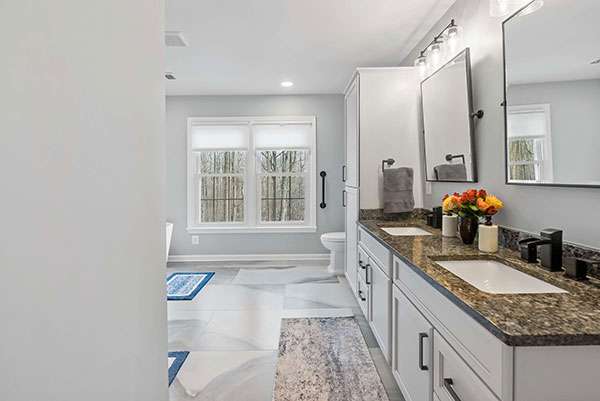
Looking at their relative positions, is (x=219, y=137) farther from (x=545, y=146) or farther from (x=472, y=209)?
(x=545, y=146)

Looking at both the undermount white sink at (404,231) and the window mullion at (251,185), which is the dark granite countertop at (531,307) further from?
the window mullion at (251,185)

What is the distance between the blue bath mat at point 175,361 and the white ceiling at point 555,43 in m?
2.56

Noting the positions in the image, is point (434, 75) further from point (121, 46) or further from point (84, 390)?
point (84, 390)

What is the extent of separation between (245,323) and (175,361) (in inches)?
29.9

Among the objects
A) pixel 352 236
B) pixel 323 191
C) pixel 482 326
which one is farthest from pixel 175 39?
pixel 482 326

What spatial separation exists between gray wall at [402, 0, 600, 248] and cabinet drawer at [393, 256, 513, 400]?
26.3 inches

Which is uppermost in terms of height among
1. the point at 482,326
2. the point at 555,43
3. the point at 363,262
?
the point at 555,43

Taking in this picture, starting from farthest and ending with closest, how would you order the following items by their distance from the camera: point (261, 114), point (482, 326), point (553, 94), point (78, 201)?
point (261, 114)
point (553, 94)
point (482, 326)
point (78, 201)

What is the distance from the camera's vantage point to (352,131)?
3.76 m

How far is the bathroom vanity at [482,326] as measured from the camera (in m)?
0.91

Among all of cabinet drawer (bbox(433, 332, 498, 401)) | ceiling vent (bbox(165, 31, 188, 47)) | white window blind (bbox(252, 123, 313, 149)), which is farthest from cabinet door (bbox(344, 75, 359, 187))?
cabinet drawer (bbox(433, 332, 498, 401))

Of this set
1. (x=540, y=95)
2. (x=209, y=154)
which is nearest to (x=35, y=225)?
(x=540, y=95)

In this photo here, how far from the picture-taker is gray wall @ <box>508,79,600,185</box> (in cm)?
138

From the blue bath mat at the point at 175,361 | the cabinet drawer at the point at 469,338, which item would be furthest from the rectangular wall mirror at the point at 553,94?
the blue bath mat at the point at 175,361
